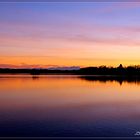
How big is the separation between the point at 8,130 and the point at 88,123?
355 centimetres

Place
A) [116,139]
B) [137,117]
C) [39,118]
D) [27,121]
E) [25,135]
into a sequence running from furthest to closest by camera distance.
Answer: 1. [137,117]
2. [39,118]
3. [27,121]
4. [25,135]
5. [116,139]

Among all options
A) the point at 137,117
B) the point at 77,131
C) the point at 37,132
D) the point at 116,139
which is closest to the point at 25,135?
the point at 37,132

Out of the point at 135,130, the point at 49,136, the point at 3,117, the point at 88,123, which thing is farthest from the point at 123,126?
the point at 3,117

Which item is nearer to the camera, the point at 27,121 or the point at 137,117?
the point at 27,121

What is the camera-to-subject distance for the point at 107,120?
13.2 m

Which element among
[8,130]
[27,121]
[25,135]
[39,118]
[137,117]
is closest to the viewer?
[25,135]

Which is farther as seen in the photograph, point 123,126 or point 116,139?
point 123,126

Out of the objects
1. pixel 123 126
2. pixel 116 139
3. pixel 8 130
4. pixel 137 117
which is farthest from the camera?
pixel 137 117

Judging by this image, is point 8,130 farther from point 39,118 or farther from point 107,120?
point 107,120

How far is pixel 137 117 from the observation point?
565 inches

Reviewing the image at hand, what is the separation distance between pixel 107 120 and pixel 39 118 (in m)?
3.04

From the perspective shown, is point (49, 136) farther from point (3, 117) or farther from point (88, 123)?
point (3, 117)

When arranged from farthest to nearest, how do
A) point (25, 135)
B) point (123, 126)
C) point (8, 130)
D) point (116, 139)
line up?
point (123, 126) < point (8, 130) < point (25, 135) < point (116, 139)

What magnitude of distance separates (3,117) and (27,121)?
137cm
